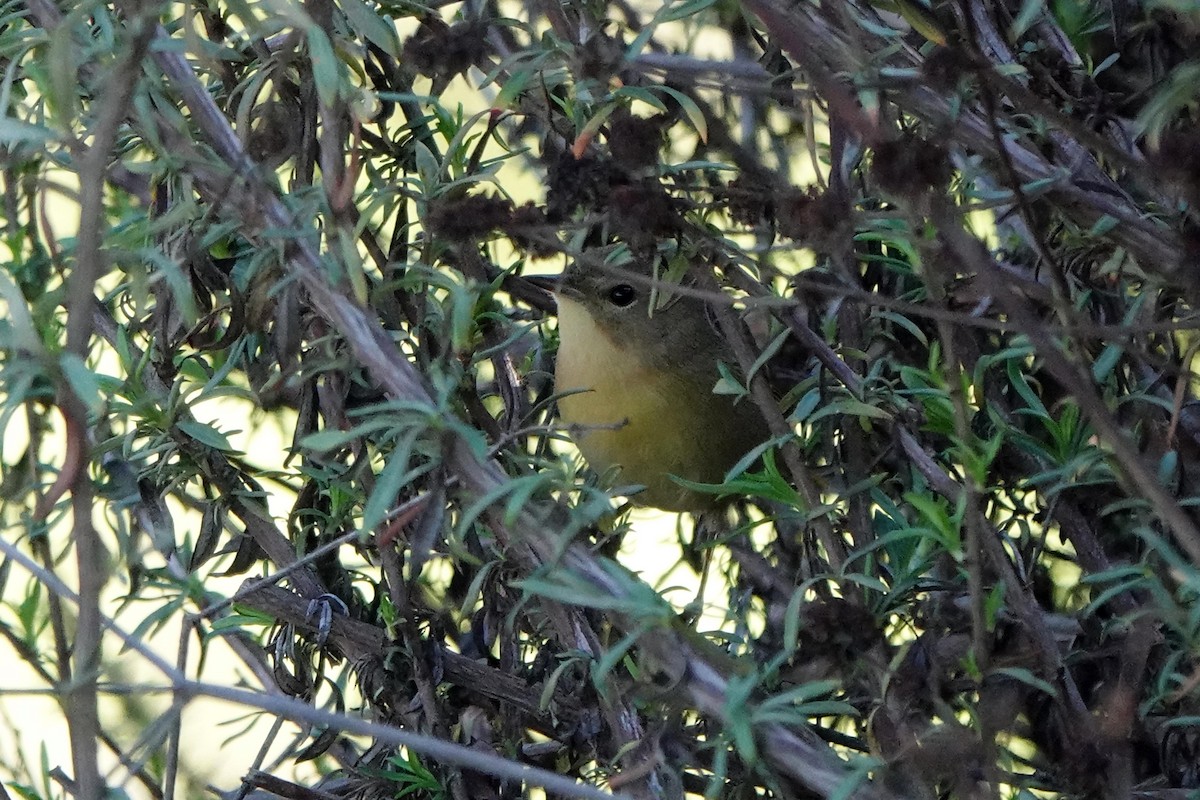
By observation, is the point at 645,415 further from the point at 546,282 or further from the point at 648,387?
the point at 546,282

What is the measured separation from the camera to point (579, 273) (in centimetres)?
304

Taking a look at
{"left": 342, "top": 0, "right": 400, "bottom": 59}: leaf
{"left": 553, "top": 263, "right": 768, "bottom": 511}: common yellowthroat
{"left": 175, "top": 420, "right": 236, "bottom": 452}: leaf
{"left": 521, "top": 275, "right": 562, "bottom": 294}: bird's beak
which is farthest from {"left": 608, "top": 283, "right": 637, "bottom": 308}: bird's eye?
{"left": 342, "top": 0, "right": 400, "bottom": 59}: leaf

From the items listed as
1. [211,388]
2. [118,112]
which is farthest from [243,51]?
[118,112]

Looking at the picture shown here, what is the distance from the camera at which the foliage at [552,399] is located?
4.91ft

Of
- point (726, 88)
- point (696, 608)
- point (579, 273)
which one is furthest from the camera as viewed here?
point (579, 273)

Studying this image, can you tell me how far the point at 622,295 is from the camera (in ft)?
10.6

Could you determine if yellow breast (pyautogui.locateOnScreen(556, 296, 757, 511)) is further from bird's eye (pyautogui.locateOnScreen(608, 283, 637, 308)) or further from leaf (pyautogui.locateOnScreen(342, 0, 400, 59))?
leaf (pyautogui.locateOnScreen(342, 0, 400, 59))

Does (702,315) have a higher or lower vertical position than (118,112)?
higher

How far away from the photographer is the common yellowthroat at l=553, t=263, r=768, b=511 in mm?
2885

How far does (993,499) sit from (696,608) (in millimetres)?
557

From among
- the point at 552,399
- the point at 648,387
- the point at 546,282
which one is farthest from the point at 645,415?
the point at 552,399

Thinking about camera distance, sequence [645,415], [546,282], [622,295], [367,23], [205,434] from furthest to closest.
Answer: [622,295] → [645,415] → [546,282] → [205,434] → [367,23]

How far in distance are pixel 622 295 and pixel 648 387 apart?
0.26 metres

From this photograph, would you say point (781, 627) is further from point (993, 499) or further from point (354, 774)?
point (354, 774)
